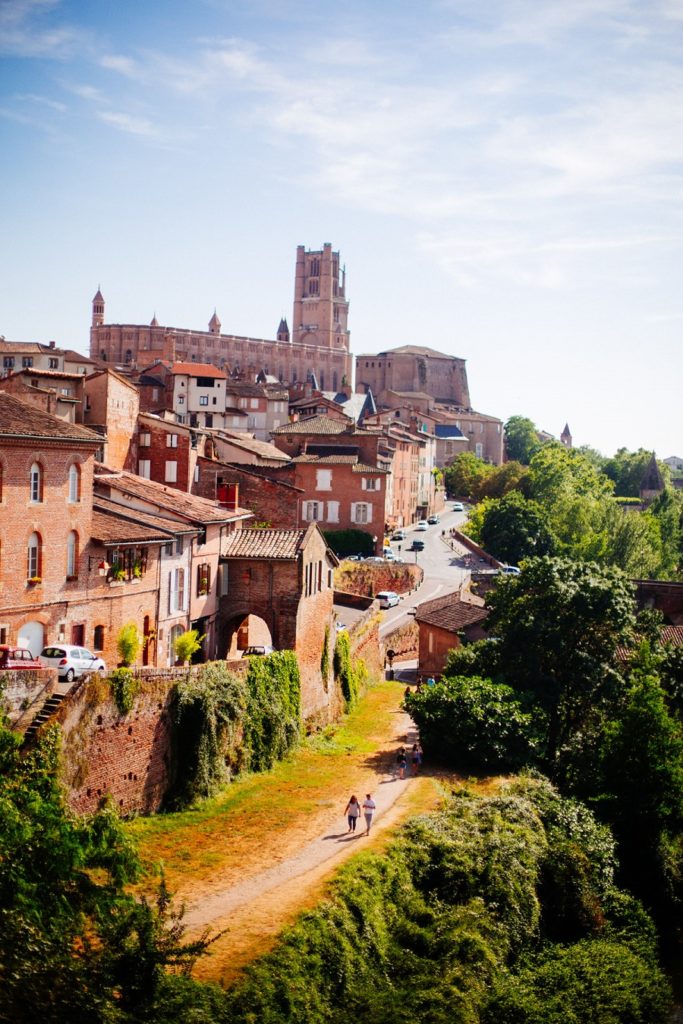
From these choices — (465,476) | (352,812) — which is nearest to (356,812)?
(352,812)

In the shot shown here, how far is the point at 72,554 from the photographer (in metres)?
31.7

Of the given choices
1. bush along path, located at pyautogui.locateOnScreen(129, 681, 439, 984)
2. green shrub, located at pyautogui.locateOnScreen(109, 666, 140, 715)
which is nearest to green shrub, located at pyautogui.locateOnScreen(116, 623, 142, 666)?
bush along path, located at pyautogui.locateOnScreen(129, 681, 439, 984)

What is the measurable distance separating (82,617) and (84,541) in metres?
2.26

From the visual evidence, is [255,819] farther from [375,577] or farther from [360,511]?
[360,511]

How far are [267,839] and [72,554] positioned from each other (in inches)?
399

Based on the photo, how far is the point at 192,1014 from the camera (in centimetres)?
1936

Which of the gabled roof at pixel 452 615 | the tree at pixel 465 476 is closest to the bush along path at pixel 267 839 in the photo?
the gabled roof at pixel 452 615

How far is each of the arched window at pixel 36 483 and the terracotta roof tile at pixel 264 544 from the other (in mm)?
9419

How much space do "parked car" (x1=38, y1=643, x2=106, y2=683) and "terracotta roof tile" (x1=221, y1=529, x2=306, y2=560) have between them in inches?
421

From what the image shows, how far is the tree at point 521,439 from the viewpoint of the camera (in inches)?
6240

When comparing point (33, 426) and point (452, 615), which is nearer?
point (33, 426)

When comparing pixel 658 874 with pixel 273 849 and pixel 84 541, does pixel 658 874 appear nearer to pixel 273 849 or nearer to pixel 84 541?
pixel 273 849

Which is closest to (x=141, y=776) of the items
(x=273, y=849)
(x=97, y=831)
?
(x=273, y=849)

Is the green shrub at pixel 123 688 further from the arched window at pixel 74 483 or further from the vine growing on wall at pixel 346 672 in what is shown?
the vine growing on wall at pixel 346 672
